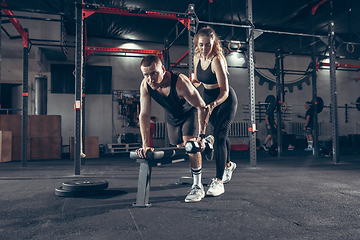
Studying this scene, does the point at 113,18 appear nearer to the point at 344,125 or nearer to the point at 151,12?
the point at 151,12

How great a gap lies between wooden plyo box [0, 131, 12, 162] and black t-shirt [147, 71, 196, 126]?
4.71 metres

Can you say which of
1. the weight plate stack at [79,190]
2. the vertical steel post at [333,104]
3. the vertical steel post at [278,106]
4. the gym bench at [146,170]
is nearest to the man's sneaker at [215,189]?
the gym bench at [146,170]

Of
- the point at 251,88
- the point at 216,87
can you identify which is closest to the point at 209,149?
the point at 216,87

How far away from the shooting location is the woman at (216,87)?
6.68 ft

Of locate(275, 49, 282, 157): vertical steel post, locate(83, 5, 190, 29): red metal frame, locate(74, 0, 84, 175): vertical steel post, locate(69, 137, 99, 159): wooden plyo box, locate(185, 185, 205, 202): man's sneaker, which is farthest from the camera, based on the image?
locate(69, 137, 99, 159): wooden plyo box

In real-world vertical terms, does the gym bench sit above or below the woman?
below

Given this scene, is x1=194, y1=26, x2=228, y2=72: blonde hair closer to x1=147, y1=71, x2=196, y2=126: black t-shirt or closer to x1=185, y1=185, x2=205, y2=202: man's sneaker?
x1=147, y1=71, x2=196, y2=126: black t-shirt

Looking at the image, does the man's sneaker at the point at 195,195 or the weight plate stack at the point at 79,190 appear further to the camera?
the weight plate stack at the point at 79,190

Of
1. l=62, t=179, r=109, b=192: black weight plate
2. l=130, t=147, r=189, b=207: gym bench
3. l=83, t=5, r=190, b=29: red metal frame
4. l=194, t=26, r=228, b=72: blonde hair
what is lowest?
l=62, t=179, r=109, b=192: black weight plate

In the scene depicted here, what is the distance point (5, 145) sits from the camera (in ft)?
17.8

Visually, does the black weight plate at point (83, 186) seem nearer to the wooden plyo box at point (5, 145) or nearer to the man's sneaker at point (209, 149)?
the man's sneaker at point (209, 149)

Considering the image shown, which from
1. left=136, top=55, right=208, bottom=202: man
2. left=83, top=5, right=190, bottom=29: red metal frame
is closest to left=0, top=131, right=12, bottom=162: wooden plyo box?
left=83, top=5, right=190, bottom=29: red metal frame

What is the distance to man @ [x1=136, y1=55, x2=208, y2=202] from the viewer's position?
5.82ft

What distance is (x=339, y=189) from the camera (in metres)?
2.36
